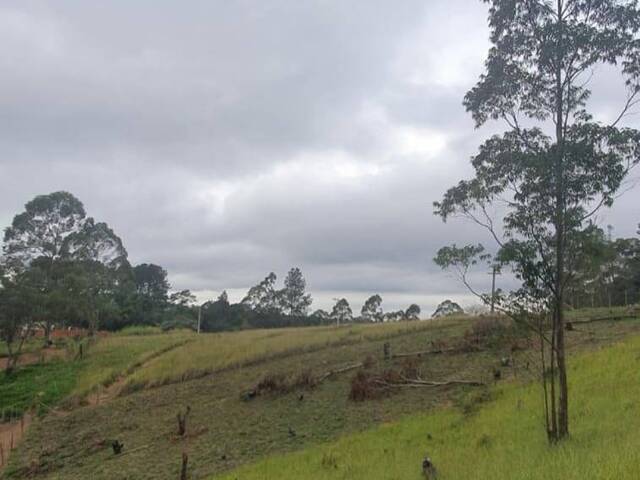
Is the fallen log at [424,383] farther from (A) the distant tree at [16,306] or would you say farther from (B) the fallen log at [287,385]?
(A) the distant tree at [16,306]

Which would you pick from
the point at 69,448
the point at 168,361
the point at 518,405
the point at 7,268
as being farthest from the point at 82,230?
the point at 518,405

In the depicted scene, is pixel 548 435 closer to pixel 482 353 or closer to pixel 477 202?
pixel 477 202

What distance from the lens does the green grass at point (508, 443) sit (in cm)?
838

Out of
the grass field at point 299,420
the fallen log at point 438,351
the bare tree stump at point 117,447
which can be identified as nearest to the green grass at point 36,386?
the grass field at point 299,420

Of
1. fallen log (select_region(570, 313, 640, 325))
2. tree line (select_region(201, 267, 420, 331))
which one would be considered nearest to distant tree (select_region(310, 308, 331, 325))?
tree line (select_region(201, 267, 420, 331))

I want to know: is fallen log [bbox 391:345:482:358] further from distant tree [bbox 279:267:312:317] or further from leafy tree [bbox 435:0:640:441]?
distant tree [bbox 279:267:312:317]

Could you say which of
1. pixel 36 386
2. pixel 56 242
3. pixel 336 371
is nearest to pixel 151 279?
pixel 56 242

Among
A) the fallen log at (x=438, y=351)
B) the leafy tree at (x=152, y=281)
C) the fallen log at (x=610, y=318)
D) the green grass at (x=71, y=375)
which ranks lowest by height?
the green grass at (x=71, y=375)

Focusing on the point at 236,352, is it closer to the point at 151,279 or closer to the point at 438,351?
the point at 438,351

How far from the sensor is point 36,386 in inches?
1259

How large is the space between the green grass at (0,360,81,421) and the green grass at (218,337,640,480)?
18582 millimetres

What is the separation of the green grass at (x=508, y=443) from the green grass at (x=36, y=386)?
18.6 m

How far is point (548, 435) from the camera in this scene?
34.3 ft

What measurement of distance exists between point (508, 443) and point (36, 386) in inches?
1116
